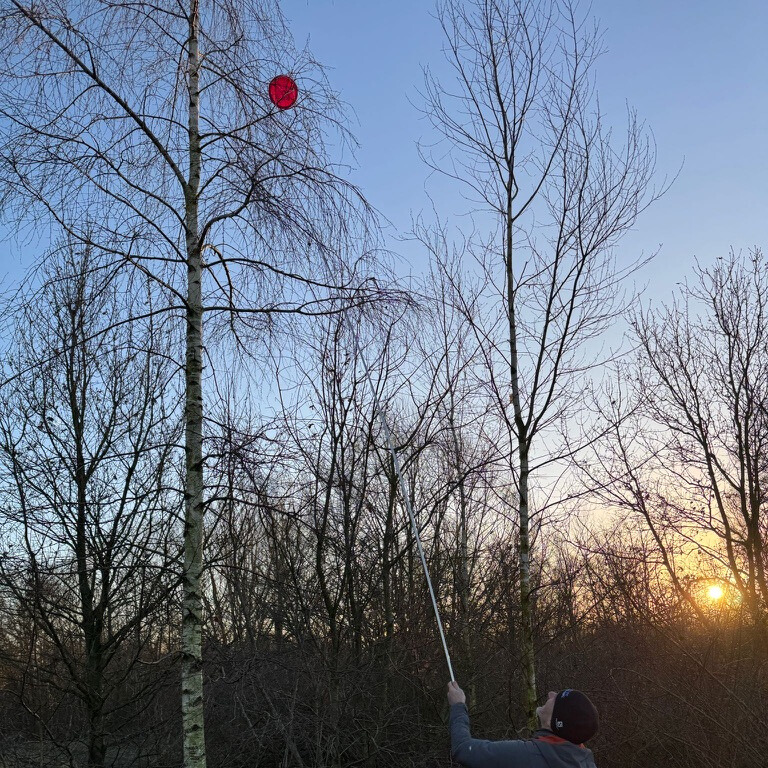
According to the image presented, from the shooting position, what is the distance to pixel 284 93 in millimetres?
5570

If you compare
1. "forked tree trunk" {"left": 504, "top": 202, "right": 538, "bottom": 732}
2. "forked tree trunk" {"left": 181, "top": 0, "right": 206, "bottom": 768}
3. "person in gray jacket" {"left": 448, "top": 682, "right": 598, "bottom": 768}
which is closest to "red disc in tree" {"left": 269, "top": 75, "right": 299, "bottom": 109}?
"forked tree trunk" {"left": 181, "top": 0, "right": 206, "bottom": 768}

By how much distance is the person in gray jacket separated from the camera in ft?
11.2

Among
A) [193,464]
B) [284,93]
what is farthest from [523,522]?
[284,93]

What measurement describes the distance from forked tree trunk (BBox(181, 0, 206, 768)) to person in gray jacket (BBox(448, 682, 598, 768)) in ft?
6.36

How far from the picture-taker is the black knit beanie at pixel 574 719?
343 cm

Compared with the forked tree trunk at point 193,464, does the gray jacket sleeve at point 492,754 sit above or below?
below

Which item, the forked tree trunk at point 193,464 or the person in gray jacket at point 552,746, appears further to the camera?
the forked tree trunk at point 193,464

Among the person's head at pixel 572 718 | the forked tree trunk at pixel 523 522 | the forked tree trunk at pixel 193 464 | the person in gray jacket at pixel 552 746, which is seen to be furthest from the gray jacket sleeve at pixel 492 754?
the forked tree trunk at pixel 523 522

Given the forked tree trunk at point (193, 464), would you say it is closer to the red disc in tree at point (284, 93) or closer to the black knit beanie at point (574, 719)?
the red disc in tree at point (284, 93)

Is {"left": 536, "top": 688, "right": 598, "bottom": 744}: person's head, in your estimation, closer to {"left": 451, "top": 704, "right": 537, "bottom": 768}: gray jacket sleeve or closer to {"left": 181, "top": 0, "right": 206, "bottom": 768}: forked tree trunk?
{"left": 451, "top": 704, "right": 537, "bottom": 768}: gray jacket sleeve

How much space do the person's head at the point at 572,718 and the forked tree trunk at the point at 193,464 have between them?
2281 millimetres

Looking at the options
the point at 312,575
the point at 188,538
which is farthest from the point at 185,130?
the point at 312,575

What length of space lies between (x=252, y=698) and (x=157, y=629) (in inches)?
62.5

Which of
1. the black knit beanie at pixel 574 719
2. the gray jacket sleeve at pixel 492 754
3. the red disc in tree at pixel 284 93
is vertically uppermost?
the red disc in tree at pixel 284 93
